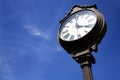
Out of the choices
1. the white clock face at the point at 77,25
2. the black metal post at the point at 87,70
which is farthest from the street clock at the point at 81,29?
the black metal post at the point at 87,70

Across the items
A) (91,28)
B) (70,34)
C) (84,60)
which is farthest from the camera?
(70,34)

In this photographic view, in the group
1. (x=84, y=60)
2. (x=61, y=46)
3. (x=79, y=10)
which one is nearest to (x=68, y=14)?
(x=79, y=10)

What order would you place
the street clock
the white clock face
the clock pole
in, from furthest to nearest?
the white clock face, the street clock, the clock pole

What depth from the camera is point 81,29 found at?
7387 millimetres

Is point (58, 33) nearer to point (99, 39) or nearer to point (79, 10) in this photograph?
point (79, 10)

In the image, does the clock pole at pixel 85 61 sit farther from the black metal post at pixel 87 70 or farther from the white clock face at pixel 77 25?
the white clock face at pixel 77 25

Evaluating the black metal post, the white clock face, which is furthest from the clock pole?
the white clock face

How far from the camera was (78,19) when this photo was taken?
7.79 meters

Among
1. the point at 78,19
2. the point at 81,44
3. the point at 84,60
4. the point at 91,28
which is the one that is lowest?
the point at 84,60

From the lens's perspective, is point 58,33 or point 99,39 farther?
point 58,33

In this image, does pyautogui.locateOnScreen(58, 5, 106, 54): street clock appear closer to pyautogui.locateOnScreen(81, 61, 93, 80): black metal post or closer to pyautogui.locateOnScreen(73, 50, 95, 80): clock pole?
pyautogui.locateOnScreen(73, 50, 95, 80): clock pole

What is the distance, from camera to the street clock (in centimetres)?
680

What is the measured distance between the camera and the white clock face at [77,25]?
7.25 m

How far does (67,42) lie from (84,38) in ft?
1.63
